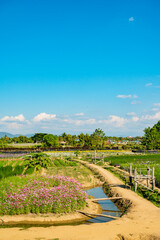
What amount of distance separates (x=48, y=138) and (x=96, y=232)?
74.0m

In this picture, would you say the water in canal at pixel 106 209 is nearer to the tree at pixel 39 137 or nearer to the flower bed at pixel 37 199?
the flower bed at pixel 37 199

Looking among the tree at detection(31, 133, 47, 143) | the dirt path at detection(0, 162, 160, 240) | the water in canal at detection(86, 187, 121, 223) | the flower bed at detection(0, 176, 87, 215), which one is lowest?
the water in canal at detection(86, 187, 121, 223)

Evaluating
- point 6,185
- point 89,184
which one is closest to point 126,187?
point 89,184

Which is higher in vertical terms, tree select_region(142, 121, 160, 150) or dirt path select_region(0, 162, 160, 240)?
tree select_region(142, 121, 160, 150)

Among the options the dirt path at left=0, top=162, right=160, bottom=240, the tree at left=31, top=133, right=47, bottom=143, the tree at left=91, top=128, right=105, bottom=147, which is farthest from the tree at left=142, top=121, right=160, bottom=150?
the tree at left=31, top=133, right=47, bottom=143

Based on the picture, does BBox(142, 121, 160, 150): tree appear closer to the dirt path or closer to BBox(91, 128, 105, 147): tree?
BBox(91, 128, 105, 147): tree

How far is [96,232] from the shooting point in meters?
11.4

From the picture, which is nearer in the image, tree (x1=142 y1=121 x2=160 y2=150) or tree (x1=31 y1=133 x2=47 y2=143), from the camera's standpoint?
tree (x1=142 y1=121 x2=160 y2=150)

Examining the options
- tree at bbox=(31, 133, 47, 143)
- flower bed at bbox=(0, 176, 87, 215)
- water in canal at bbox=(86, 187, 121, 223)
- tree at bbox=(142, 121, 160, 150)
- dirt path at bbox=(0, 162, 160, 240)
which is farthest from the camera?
tree at bbox=(31, 133, 47, 143)

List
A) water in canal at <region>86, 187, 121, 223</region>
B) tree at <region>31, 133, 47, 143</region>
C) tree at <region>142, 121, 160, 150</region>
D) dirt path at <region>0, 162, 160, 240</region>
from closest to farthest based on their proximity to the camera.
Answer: dirt path at <region>0, 162, 160, 240</region> < water in canal at <region>86, 187, 121, 223</region> < tree at <region>142, 121, 160, 150</region> < tree at <region>31, 133, 47, 143</region>

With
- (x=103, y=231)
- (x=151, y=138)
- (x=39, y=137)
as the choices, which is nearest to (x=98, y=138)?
(x=151, y=138)

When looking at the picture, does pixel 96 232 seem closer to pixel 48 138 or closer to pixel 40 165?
pixel 40 165

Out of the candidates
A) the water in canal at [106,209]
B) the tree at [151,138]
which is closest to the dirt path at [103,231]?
the water in canal at [106,209]

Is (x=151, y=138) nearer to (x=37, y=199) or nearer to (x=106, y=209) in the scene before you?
(x=106, y=209)
